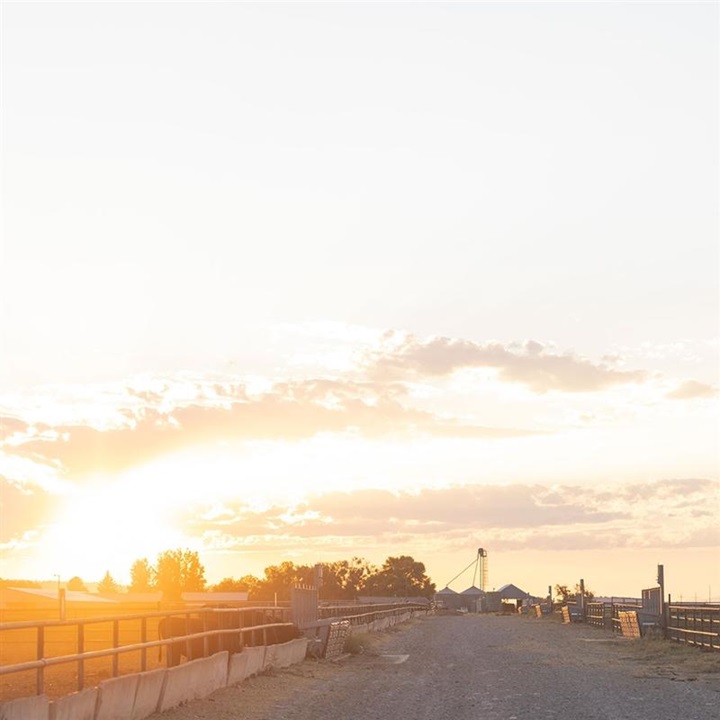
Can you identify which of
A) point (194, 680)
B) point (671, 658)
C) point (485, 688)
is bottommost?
point (671, 658)

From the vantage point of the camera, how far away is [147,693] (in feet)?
59.4

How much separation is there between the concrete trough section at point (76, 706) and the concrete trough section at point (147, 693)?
6.19ft

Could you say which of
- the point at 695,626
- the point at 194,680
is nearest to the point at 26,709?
the point at 194,680

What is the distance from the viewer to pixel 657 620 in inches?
1714

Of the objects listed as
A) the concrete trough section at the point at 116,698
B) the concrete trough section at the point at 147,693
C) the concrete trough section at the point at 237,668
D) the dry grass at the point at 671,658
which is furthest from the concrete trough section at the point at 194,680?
the dry grass at the point at 671,658

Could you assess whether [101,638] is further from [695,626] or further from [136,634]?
[695,626]

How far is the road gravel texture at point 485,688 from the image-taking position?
19.3 meters

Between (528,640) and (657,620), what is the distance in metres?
7.32

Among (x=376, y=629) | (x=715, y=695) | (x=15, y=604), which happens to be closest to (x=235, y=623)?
(x=715, y=695)

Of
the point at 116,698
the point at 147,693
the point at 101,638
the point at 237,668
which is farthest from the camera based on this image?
the point at 101,638

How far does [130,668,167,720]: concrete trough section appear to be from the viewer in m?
17.6

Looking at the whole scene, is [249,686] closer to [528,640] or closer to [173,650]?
[173,650]

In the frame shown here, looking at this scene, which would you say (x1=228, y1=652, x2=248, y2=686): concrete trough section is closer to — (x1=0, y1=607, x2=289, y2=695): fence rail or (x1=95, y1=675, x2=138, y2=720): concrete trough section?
(x1=0, y1=607, x2=289, y2=695): fence rail

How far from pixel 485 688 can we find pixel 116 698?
1010 centimetres
